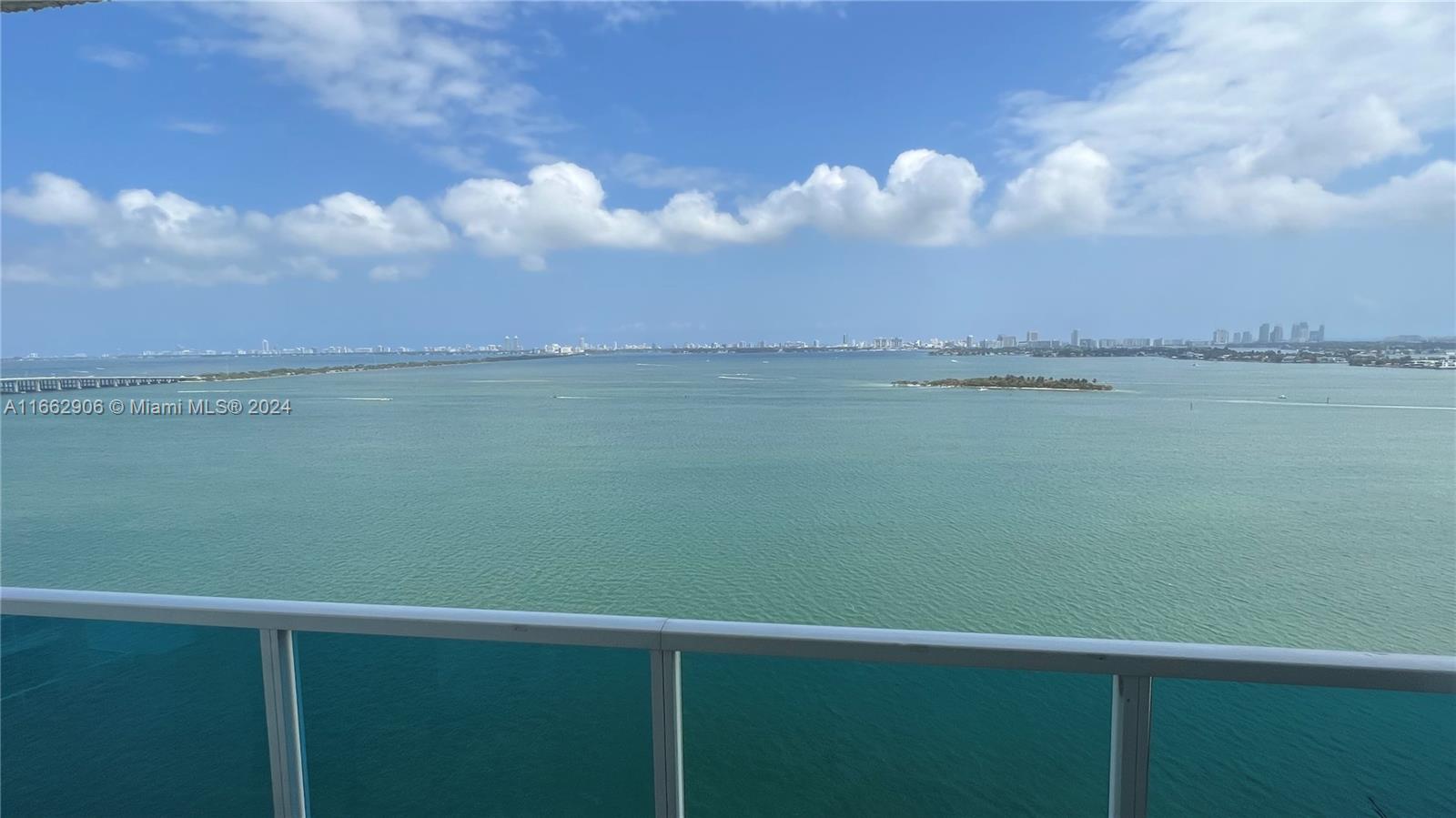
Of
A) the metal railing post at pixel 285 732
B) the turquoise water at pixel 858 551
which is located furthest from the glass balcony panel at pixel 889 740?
the metal railing post at pixel 285 732

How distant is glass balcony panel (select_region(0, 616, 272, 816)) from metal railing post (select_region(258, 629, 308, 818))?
0.01 m

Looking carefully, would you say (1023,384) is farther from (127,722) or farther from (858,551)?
(127,722)

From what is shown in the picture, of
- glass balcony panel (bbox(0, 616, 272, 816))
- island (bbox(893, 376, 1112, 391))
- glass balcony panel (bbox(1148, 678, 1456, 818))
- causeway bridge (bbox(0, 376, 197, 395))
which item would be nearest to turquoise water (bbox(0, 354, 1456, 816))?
glass balcony panel (bbox(1148, 678, 1456, 818))

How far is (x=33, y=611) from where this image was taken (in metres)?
1.08

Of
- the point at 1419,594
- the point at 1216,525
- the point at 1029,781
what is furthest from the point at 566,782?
the point at 1216,525

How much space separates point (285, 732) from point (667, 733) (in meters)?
0.55

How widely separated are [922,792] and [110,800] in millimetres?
1127

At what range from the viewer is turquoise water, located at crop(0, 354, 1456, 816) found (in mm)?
966

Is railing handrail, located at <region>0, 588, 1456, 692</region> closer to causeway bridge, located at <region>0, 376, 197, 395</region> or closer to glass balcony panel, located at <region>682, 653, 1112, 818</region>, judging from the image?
glass balcony panel, located at <region>682, 653, 1112, 818</region>

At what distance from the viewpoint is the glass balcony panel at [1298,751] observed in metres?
0.86

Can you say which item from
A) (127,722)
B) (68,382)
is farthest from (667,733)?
(68,382)

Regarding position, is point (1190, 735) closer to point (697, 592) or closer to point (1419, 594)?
point (697, 592)

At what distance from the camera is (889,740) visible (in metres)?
1.06

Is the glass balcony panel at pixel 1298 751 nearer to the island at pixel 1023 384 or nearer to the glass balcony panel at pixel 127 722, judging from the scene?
the glass balcony panel at pixel 127 722
